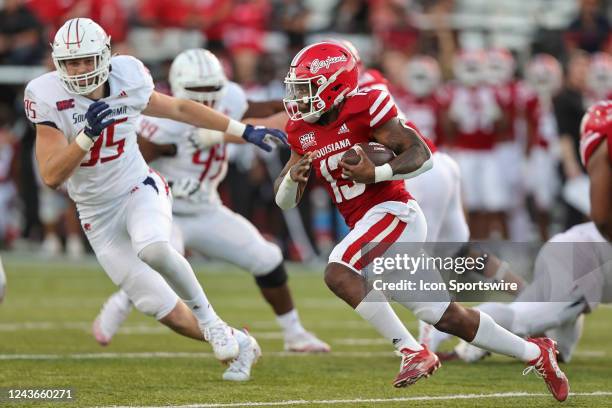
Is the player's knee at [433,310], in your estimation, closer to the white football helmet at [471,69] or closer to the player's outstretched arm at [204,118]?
the player's outstretched arm at [204,118]

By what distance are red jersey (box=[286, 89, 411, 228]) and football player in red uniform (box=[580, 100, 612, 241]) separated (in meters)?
0.86

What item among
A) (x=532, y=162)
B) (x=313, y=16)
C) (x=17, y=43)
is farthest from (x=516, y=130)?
(x=17, y=43)

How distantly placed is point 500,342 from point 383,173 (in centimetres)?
88

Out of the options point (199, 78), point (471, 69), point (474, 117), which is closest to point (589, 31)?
point (471, 69)

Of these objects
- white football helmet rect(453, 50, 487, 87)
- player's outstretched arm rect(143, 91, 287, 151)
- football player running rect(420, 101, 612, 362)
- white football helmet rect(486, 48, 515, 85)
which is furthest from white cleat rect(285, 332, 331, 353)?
white football helmet rect(486, 48, 515, 85)

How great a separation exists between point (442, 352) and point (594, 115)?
5.82 feet

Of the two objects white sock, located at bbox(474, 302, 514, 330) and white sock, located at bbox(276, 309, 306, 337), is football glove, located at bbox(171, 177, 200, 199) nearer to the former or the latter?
white sock, located at bbox(276, 309, 306, 337)

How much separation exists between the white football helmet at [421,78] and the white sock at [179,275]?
6793mm

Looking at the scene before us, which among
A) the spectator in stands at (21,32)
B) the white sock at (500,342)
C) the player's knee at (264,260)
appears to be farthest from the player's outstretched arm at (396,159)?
the spectator in stands at (21,32)

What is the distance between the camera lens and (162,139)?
7.00 metres

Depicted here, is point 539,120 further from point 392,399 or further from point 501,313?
point 392,399

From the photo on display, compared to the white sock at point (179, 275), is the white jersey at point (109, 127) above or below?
above

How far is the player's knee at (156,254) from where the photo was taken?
555cm

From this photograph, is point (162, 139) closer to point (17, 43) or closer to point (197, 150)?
point (197, 150)
